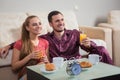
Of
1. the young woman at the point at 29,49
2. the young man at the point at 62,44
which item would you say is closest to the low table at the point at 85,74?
the young woman at the point at 29,49

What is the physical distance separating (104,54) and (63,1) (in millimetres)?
1610

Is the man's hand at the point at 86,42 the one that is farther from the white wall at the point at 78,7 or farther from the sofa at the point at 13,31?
the white wall at the point at 78,7

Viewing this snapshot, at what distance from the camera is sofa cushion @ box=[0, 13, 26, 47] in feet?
8.93

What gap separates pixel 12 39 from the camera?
2762 mm

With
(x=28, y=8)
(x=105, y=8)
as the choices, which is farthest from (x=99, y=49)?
(x=105, y=8)

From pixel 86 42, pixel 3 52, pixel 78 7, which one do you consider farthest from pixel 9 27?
pixel 78 7

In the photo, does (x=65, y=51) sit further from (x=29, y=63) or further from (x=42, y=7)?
(x=42, y=7)

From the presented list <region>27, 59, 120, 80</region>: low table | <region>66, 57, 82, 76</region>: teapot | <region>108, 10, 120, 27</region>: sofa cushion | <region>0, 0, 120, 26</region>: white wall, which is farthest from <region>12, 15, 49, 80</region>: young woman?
<region>108, 10, 120, 27</region>: sofa cushion

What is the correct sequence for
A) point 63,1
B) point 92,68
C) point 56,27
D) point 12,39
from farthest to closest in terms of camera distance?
point 63,1
point 12,39
point 56,27
point 92,68

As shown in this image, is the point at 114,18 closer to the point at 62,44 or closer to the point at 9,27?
the point at 62,44

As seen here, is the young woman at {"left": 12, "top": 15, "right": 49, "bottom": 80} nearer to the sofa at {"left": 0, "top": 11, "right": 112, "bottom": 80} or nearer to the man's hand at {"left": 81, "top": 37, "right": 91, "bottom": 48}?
the sofa at {"left": 0, "top": 11, "right": 112, "bottom": 80}

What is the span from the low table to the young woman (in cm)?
27

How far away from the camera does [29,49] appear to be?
2.33m

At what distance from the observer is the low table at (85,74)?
170cm
